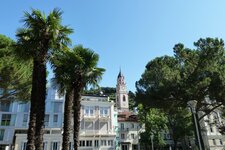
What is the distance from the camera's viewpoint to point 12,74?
2292cm

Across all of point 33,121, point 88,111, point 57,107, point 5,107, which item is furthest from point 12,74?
point 88,111

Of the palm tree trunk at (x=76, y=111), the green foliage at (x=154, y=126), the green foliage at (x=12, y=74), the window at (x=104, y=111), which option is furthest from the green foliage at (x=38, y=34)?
the green foliage at (x=154, y=126)

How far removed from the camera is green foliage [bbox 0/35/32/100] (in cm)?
2136

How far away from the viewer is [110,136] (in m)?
43.0

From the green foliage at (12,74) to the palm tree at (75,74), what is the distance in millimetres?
5205

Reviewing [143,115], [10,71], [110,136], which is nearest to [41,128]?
[10,71]

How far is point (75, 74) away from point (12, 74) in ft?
31.5

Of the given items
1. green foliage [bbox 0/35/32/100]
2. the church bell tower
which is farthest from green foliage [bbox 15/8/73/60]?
the church bell tower

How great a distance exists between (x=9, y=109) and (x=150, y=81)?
30.0 metres

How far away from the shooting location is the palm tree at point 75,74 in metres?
15.9

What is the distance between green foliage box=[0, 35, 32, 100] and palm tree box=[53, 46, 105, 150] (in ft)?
17.1

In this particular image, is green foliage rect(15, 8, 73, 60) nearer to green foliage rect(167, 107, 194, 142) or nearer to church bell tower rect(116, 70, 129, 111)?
green foliage rect(167, 107, 194, 142)

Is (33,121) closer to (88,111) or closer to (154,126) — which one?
(88,111)

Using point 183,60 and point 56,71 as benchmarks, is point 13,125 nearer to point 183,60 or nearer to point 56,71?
point 56,71
